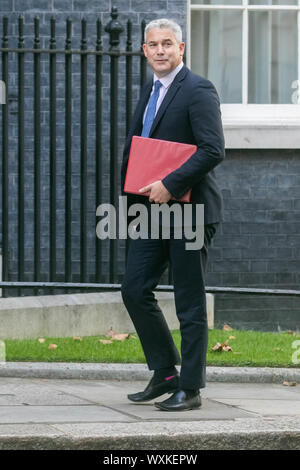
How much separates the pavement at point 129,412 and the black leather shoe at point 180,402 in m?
A: 0.04

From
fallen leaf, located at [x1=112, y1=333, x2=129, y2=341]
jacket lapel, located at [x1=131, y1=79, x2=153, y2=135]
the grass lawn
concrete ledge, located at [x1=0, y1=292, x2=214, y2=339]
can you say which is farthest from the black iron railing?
jacket lapel, located at [x1=131, y1=79, x2=153, y2=135]

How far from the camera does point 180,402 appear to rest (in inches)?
227

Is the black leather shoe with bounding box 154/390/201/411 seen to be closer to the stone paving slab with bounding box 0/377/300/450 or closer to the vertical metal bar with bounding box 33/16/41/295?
the stone paving slab with bounding box 0/377/300/450

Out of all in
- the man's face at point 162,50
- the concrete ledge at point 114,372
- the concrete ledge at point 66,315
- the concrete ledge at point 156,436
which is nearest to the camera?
the concrete ledge at point 156,436

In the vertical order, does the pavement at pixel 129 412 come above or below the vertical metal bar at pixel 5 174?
below

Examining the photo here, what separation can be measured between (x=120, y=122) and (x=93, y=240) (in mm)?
1033

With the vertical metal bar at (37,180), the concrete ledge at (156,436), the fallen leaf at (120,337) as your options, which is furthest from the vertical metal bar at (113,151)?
the concrete ledge at (156,436)

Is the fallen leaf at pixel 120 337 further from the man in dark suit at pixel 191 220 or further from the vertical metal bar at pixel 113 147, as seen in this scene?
the man in dark suit at pixel 191 220

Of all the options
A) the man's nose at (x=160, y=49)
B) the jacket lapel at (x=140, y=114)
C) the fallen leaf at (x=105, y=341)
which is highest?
the man's nose at (x=160, y=49)

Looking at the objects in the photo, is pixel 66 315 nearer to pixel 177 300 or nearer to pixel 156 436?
pixel 177 300

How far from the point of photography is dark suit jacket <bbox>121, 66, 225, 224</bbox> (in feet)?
18.7

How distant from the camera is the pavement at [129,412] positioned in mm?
5020
